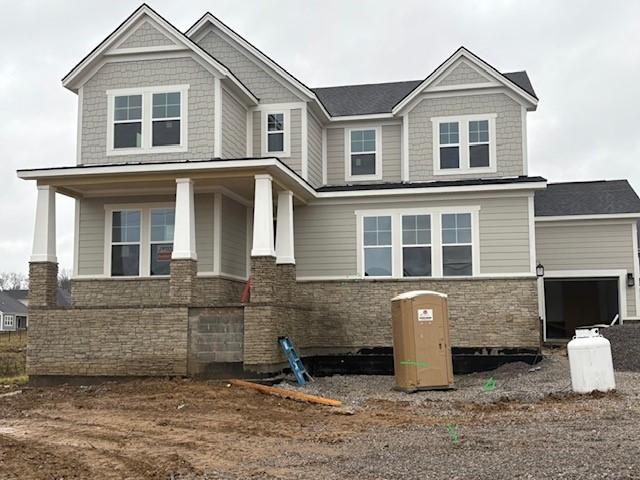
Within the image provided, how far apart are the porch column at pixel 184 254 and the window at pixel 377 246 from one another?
510cm

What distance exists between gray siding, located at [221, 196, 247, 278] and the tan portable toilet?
4.68 metres

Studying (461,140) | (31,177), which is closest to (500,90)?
(461,140)

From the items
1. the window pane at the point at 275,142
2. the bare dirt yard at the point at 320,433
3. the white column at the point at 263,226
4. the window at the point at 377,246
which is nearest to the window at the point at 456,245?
the window at the point at 377,246

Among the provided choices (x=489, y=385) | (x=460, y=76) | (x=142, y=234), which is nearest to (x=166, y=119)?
(x=142, y=234)

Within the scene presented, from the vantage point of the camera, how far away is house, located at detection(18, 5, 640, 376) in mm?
15211

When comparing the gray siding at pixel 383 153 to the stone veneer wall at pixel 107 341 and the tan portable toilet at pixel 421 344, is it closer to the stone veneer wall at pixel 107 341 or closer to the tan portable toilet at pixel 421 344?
the tan portable toilet at pixel 421 344

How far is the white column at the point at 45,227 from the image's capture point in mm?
16016

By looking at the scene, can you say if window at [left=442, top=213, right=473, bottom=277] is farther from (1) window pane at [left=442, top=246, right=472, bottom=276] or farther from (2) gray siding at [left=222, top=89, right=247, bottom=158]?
(2) gray siding at [left=222, top=89, right=247, bottom=158]

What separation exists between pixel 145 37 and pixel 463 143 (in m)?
8.76

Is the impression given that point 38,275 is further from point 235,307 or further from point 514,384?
point 514,384

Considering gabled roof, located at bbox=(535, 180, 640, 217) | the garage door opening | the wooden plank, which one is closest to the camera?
the wooden plank

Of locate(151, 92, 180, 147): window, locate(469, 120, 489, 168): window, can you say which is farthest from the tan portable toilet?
locate(151, 92, 180, 147): window

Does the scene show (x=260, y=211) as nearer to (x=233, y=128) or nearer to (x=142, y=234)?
(x=233, y=128)

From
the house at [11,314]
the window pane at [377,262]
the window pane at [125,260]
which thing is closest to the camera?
the window pane at [125,260]
